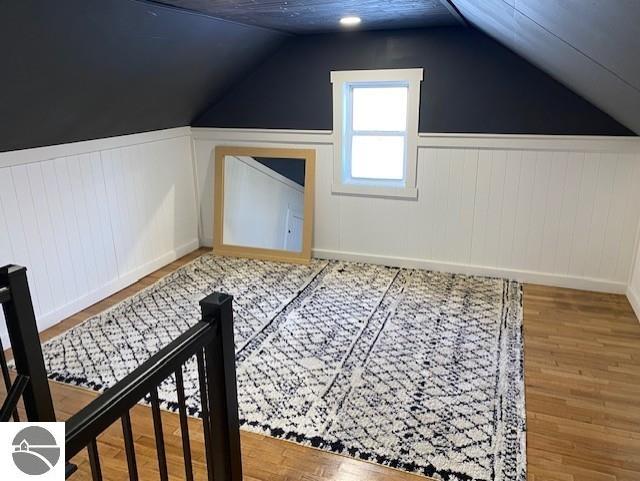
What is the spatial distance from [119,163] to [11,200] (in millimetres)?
908

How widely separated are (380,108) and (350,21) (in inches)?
36.3

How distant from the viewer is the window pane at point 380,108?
3.92 meters

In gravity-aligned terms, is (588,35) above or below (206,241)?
above

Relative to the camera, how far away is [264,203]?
4.38 m

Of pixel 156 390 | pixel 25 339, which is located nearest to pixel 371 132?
pixel 25 339

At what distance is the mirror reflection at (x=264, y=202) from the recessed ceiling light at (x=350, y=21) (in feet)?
4.02

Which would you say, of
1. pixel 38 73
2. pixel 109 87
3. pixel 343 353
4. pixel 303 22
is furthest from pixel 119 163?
pixel 343 353

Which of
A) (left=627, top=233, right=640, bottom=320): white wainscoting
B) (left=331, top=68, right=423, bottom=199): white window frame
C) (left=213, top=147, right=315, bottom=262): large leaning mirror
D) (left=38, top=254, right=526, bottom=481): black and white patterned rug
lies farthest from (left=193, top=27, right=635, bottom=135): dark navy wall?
(left=38, top=254, right=526, bottom=481): black and white patterned rug

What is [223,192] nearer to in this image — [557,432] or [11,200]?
[11,200]

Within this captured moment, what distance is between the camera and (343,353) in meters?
2.83

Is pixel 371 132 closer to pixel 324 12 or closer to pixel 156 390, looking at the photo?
pixel 324 12
